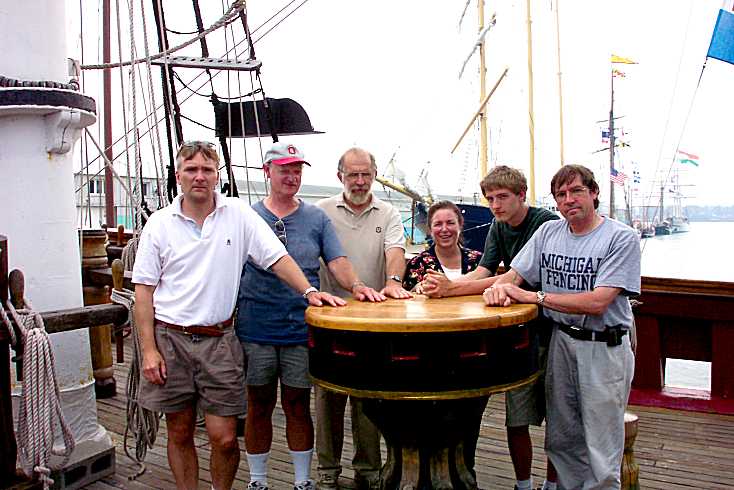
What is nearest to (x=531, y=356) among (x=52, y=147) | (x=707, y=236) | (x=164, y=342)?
(x=164, y=342)

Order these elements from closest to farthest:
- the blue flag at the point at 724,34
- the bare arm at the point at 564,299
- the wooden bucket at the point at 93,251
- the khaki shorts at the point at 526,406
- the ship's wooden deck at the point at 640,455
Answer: the bare arm at the point at 564,299, the khaki shorts at the point at 526,406, the ship's wooden deck at the point at 640,455, the blue flag at the point at 724,34, the wooden bucket at the point at 93,251

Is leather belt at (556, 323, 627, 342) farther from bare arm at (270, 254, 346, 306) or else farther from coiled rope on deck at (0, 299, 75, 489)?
coiled rope on deck at (0, 299, 75, 489)

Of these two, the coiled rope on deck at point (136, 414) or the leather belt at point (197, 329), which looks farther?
the coiled rope on deck at point (136, 414)

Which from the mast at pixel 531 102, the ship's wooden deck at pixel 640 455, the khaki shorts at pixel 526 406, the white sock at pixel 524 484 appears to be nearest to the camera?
the khaki shorts at pixel 526 406

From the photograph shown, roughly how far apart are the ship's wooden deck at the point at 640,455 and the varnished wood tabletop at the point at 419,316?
1.13m

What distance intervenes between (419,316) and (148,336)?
0.97 meters

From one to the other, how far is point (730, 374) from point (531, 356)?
2.65 metres

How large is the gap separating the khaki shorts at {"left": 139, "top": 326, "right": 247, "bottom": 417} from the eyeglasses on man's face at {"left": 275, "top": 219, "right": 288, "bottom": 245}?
0.44 m

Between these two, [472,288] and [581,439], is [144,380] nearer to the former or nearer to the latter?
[472,288]

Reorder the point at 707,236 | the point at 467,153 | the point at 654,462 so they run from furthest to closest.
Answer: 1. the point at 707,236
2. the point at 467,153
3. the point at 654,462

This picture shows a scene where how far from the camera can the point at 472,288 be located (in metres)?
2.64

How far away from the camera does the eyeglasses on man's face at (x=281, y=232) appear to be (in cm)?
274

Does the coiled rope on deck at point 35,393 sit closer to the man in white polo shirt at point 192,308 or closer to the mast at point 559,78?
the man in white polo shirt at point 192,308

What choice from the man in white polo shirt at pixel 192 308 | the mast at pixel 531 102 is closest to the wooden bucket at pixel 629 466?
the man in white polo shirt at pixel 192 308
